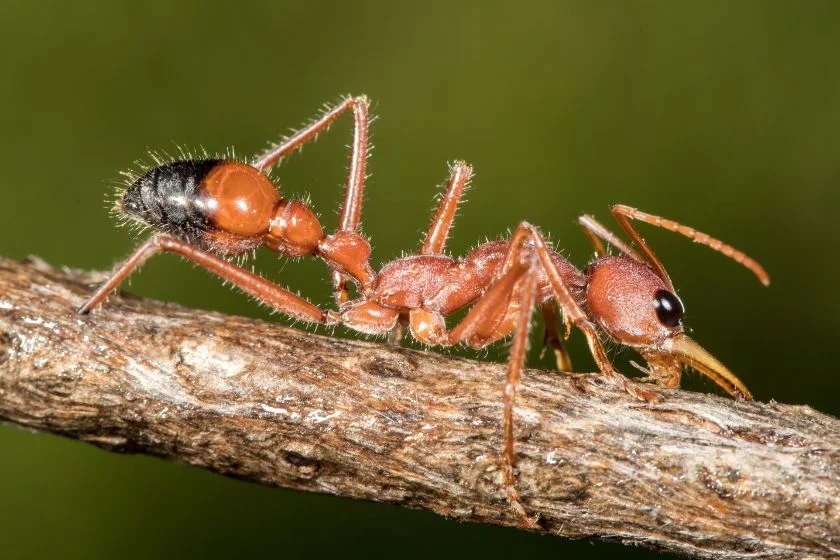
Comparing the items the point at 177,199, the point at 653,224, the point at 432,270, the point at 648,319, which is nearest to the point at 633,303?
the point at 648,319

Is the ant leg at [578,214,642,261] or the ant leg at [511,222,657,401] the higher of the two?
the ant leg at [578,214,642,261]

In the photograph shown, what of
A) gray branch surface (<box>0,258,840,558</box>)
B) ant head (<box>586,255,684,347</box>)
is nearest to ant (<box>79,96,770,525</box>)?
ant head (<box>586,255,684,347</box>)

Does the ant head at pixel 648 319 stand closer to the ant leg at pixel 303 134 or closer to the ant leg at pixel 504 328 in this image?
the ant leg at pixel 504 328

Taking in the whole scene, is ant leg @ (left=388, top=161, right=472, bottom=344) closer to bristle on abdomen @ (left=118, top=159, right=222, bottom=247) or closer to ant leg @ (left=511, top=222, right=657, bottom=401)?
ant leg @ (left=511, top=222, right=657, bottom=401)

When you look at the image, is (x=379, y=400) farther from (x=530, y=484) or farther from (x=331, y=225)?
(x=331, y=225)

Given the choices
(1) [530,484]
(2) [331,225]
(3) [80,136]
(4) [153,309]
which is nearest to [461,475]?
(1) [530,484]

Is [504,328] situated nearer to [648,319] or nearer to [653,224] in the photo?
[648,319]

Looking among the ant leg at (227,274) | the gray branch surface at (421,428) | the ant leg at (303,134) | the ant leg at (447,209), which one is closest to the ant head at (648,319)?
the gray branch surface at (421,428)
